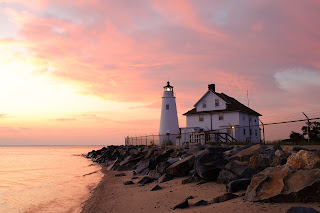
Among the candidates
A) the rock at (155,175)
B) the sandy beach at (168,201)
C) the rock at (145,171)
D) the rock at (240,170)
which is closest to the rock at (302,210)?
the sandy beach at (168,201)

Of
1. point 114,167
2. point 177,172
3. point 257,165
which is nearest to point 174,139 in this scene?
point 114,167

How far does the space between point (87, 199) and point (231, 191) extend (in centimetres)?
636

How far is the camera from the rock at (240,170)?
7949 millimetres

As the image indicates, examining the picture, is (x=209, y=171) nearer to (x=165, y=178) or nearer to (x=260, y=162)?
(x=260, y=162)

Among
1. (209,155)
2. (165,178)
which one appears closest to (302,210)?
(209,155)

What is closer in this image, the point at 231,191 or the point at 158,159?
the point at 231,191

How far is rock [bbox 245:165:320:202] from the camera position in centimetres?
532

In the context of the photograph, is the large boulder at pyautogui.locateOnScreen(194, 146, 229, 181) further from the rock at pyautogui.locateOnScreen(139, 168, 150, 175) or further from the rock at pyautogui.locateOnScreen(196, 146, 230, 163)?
the rock at pyautogui.locateOnScreen(139, 168, 150, 175)

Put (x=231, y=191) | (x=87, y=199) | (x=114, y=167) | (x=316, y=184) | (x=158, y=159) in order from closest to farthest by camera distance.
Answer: (x=316, y=184), (x=231, y=191), (x=87, y=199), (x=158, y=159), (x=114, y=167)

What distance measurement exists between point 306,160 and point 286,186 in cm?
155

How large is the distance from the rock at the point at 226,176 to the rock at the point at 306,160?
1.76 metres

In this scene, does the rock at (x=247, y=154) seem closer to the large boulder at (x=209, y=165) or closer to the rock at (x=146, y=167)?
the large boulder at (x=209, y=165)

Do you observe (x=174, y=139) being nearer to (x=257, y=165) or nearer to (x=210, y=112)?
(x=210, y=112)

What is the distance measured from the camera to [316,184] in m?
5.30
